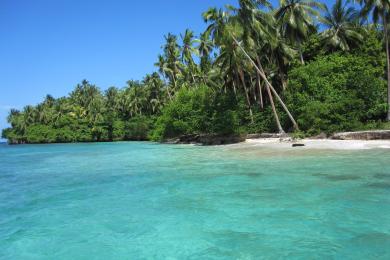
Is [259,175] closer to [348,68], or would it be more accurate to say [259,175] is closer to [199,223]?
[199,223]

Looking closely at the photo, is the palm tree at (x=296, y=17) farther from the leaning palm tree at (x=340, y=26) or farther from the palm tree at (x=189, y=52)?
the palm tree at (x=189, y=52)

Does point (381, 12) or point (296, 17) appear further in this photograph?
point (296, 17)

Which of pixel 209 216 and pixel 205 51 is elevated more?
pixel 205 51

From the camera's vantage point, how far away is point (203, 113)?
37125mm

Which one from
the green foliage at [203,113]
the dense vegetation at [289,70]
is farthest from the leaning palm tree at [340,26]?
the green foliage at [203,113]

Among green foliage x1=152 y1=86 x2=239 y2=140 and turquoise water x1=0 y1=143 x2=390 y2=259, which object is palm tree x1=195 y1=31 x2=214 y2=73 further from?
turquoise water x1=0 y1=143 x2=390 y2=259

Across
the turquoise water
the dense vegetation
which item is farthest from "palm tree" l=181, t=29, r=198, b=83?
the turquoise water

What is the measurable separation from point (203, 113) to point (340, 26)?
14621mm

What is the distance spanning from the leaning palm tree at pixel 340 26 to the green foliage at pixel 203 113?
403 inches

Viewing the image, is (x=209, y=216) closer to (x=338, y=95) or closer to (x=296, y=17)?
(x=338, y=95)

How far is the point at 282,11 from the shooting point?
3325 centimetres

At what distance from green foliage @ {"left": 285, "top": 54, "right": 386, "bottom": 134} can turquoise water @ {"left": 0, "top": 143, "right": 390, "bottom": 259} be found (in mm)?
14319

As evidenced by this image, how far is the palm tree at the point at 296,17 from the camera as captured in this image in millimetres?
32094

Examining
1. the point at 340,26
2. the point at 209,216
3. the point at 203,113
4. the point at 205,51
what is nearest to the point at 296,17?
the point at 340,26
